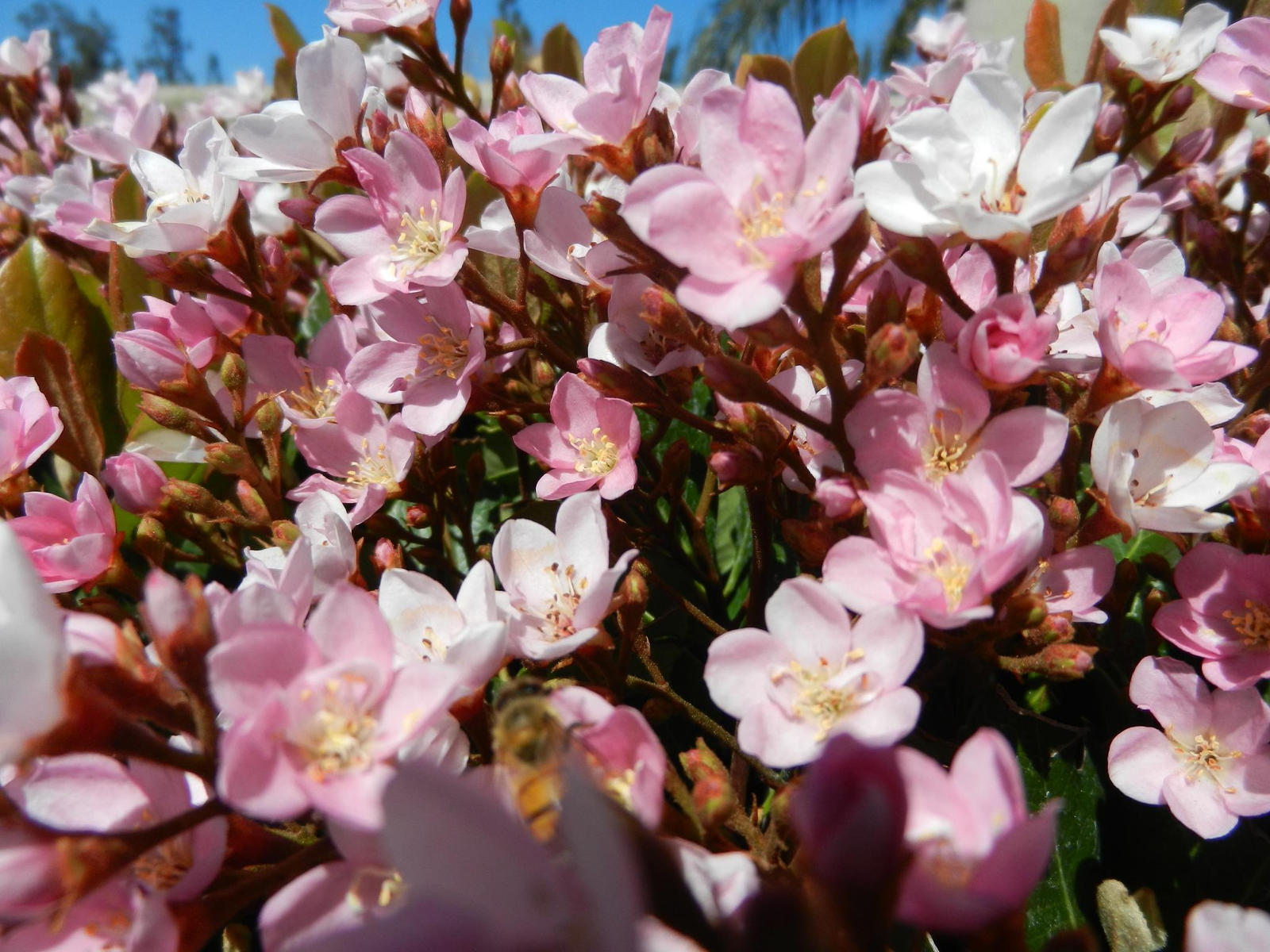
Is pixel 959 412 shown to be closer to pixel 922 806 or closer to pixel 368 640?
pixel 922 806

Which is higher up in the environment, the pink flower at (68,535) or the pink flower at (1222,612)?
the pink flower at (68,535)

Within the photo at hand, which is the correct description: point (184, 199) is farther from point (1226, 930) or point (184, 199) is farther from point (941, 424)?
point (1226, 930)

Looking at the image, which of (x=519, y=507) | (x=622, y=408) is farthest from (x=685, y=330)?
(x=519, y=507)

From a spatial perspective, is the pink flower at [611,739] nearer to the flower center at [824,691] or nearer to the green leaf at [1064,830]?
the flower center at [824,691]

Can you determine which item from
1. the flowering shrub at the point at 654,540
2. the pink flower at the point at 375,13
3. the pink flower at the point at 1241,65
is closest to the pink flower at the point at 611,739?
the flowering shrub at the point at 654,540

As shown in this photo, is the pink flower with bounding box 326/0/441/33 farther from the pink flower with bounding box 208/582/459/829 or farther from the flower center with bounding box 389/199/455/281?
the pink flower with bounding box 208/582/459/829

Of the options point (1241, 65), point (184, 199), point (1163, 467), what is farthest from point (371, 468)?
point (1241, 65)
